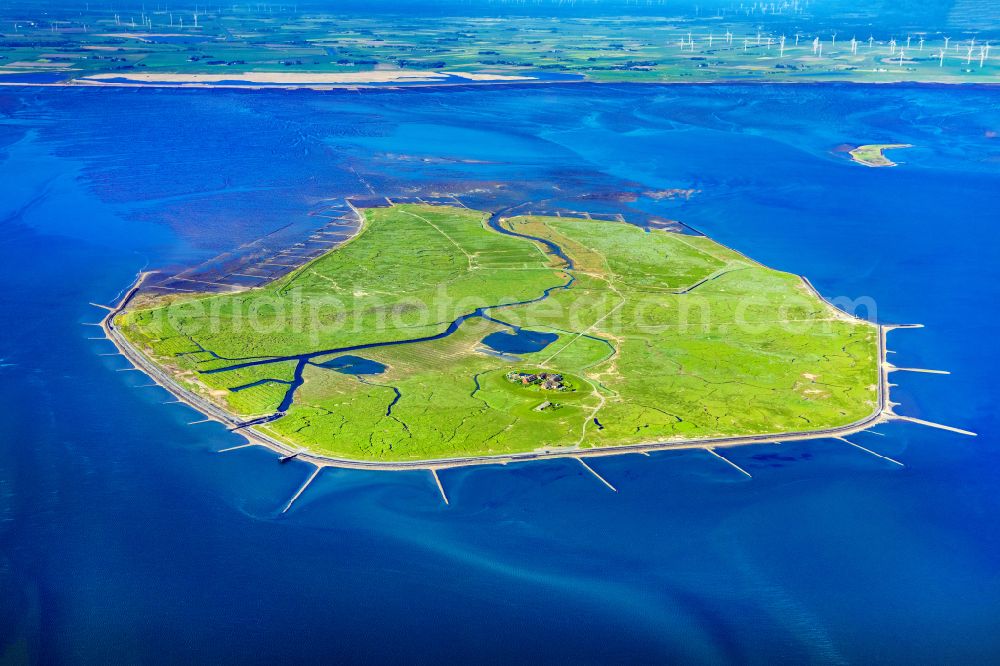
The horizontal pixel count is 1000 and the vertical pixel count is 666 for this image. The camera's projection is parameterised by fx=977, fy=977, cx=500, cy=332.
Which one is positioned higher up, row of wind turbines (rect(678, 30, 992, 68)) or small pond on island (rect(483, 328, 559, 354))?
row of wind turbines (rect(678, 30, 992, 68))

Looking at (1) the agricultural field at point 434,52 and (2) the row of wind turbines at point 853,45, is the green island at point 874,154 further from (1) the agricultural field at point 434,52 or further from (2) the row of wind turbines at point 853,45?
(2) the row of wind turbines at point 853,45

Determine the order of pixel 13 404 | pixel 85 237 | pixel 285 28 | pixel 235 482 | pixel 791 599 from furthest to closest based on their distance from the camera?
pixel 285 28 → pixel 85 237 → pixel 13 404 → pixel 235 482 → pixel 791 599

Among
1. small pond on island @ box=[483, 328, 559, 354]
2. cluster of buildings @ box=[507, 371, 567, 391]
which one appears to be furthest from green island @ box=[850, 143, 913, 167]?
cluster of buildings @ box=[507, 371, 567, 391]

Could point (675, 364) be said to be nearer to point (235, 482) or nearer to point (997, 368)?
point (997, 368)

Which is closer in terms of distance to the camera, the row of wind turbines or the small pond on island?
the small pond on island

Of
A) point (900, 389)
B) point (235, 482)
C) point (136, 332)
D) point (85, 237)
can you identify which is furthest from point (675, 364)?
point (85, 237)

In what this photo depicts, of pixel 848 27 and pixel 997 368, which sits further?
pixel 848 27

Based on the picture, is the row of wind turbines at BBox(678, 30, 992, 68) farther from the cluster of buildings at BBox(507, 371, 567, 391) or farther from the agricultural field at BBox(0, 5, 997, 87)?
Answer: the cluster of buildings at BBox(507, 371, 567, 391)

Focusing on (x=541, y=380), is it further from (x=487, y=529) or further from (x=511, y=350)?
(x=487, y=529)
